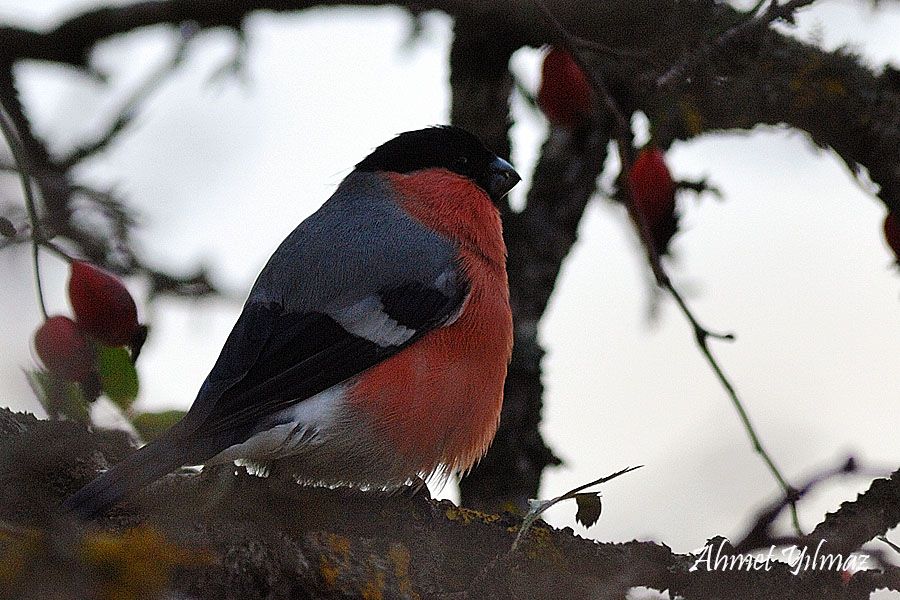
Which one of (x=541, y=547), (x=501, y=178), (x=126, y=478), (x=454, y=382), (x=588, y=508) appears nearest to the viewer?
(x=126, y=478)

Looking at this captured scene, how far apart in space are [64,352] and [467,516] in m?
0.99

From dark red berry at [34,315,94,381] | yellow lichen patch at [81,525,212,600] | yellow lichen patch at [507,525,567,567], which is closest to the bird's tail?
dark red berry at [34,315,94,381]

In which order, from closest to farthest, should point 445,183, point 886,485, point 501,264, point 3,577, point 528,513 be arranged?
point 3,577, point 528,513, point 886,485, point 501,264, point 445,183

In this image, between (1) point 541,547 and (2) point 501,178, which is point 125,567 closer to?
(1) point 541,547

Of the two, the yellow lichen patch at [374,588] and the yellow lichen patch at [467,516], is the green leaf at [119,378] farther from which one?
the yellow lichen patch at [467,516]

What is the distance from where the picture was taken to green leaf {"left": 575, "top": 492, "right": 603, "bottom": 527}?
6.77 feet

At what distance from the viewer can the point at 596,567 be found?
2285 mm

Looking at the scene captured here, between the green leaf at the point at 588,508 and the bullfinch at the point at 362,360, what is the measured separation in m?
0.64

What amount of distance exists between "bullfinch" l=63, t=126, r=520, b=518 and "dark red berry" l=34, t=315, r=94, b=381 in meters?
0.27

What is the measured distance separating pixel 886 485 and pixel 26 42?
2.80 m

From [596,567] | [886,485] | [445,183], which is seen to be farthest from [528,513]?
[445,183]

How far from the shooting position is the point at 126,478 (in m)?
1.91

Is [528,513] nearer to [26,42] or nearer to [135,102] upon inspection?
[135,102]

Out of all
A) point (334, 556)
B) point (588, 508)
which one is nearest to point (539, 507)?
point (588, 508)
